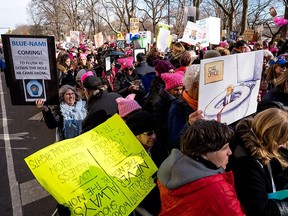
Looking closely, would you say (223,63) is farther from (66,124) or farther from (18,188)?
(18,188)

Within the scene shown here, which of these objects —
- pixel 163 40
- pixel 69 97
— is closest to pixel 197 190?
pixel 69 97

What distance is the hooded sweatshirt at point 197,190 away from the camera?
1.48m

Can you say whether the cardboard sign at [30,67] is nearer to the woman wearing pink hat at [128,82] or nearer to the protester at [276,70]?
the woman wearing pink hat at [128,82]

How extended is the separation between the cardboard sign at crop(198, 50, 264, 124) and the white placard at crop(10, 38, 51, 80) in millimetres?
1741

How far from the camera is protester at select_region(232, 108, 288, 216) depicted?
68.2 inches

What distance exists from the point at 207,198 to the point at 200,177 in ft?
0.36

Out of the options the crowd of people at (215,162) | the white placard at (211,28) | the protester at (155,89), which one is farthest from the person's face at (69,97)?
the white placard at (211,28)

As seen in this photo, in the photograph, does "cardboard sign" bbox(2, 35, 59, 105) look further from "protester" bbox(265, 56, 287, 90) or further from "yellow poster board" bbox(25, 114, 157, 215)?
"protester" bbox(265, 56, 287, 90)

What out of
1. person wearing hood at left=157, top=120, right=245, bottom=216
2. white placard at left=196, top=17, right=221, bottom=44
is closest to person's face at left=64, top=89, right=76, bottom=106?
person wearing hood at left=157, top=120, right=245, bottom=216

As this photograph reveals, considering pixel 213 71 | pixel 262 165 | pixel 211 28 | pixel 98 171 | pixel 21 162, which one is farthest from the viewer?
pixel 211 28

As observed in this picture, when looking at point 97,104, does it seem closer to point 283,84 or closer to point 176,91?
point 176,91

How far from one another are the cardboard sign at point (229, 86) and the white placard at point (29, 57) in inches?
68.6

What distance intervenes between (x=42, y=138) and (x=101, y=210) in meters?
4.69

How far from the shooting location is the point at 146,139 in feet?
7.56
